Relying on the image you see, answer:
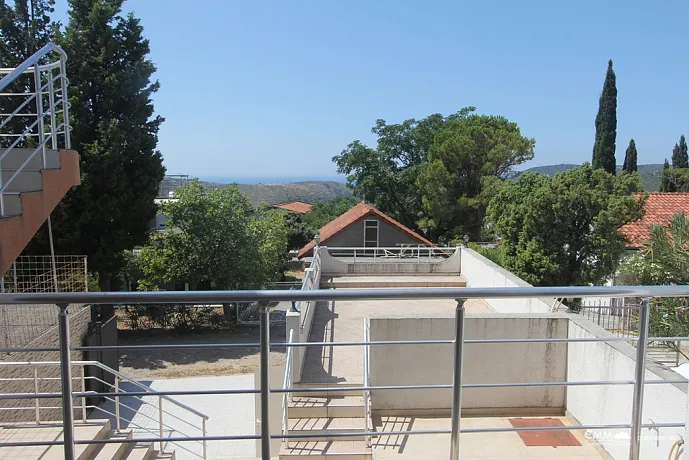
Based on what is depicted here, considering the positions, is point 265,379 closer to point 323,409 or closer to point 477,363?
point 323,409

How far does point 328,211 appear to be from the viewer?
43312 mm

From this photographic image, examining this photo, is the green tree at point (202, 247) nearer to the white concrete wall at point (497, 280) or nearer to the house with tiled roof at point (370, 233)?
the white concrete wall at point (497, 280)

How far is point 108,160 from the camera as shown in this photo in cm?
1531

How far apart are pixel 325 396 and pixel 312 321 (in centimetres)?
310

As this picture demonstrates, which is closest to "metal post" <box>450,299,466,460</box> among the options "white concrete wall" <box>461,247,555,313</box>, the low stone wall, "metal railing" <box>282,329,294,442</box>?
"metal railing" <box>282,329,294,442</box>

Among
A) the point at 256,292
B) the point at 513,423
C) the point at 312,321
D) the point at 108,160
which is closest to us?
the point at 256,292

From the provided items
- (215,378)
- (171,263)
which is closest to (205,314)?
(171,263)

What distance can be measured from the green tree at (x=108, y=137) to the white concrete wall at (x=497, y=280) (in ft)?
34.3

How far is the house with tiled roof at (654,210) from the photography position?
1764cm

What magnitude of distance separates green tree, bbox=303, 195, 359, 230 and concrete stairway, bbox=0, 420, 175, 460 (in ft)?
119

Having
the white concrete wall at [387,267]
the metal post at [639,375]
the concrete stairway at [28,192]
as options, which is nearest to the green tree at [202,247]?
the white concrete wall at [387,267]

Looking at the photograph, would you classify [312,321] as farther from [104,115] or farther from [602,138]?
[602,138]

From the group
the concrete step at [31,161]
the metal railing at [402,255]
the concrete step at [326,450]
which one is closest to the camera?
the concrete step at [31,161]

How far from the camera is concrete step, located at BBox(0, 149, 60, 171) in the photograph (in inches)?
166
